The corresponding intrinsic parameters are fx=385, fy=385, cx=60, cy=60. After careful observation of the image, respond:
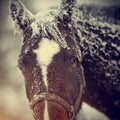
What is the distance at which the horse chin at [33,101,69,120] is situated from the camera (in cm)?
158

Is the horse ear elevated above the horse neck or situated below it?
above

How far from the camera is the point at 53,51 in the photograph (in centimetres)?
162

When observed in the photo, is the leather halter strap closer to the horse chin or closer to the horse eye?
the horse chin

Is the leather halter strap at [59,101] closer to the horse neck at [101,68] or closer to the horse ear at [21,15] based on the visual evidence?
the horse neck at [101,68]

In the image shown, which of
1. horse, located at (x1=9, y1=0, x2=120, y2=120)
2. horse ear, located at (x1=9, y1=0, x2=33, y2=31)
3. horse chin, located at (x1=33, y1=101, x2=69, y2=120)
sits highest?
horse ear, located at (x1=9, y1=0, x2=33, y2=31)

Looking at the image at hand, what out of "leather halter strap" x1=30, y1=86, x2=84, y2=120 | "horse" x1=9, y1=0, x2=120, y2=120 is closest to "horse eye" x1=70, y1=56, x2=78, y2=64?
"horse" x1=9, y1=0, x2=120, y2=120

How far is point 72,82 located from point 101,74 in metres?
0.14

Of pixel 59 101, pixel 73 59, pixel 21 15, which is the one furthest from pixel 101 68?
pixel 21 15

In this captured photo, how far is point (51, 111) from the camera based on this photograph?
1582 millimetres

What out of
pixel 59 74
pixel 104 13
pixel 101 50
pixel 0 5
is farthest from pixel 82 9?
pixel 0 5

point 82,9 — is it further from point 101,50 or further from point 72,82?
point 72,82

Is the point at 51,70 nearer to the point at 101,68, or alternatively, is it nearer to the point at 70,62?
the point at 70,62

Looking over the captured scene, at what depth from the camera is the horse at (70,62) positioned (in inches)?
63.5

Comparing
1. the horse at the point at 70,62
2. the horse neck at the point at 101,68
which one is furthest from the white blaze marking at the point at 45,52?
the horse neck at the point at 101,68
